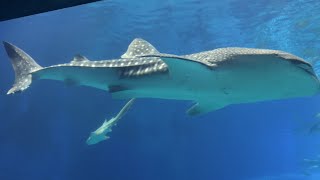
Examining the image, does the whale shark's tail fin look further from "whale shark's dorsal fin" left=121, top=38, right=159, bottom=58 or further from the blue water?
the blue water

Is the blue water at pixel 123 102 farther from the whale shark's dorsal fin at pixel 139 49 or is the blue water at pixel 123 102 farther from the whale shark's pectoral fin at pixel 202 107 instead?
the whale shark's dorsal fin at pixel 139 49

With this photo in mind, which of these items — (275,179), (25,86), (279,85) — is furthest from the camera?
(275,179)

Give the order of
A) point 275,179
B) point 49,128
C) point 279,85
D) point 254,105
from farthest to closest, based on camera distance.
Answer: point 275,179 < point 254,105 < point 49,128 < point 279,85

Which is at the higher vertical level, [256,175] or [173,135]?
[173,135]

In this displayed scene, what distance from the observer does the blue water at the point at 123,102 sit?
1589 centimetres

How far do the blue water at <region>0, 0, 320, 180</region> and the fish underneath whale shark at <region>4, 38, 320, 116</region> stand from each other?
9.96 m

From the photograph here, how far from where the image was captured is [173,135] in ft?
70.6

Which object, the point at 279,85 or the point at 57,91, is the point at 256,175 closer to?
the point at 57,91

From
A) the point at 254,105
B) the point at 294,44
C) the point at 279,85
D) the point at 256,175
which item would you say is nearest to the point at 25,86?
the point at 279,85

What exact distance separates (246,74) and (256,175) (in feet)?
74.1

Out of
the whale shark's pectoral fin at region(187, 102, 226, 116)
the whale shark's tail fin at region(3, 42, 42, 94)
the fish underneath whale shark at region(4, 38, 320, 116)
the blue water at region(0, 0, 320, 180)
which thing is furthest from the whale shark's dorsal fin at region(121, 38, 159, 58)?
the blue water at region(0, 0, 320, 180)

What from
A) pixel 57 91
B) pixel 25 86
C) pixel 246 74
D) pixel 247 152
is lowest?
pixel 247 152

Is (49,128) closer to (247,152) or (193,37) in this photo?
(193,37)

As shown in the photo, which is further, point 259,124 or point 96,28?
point 259,124
